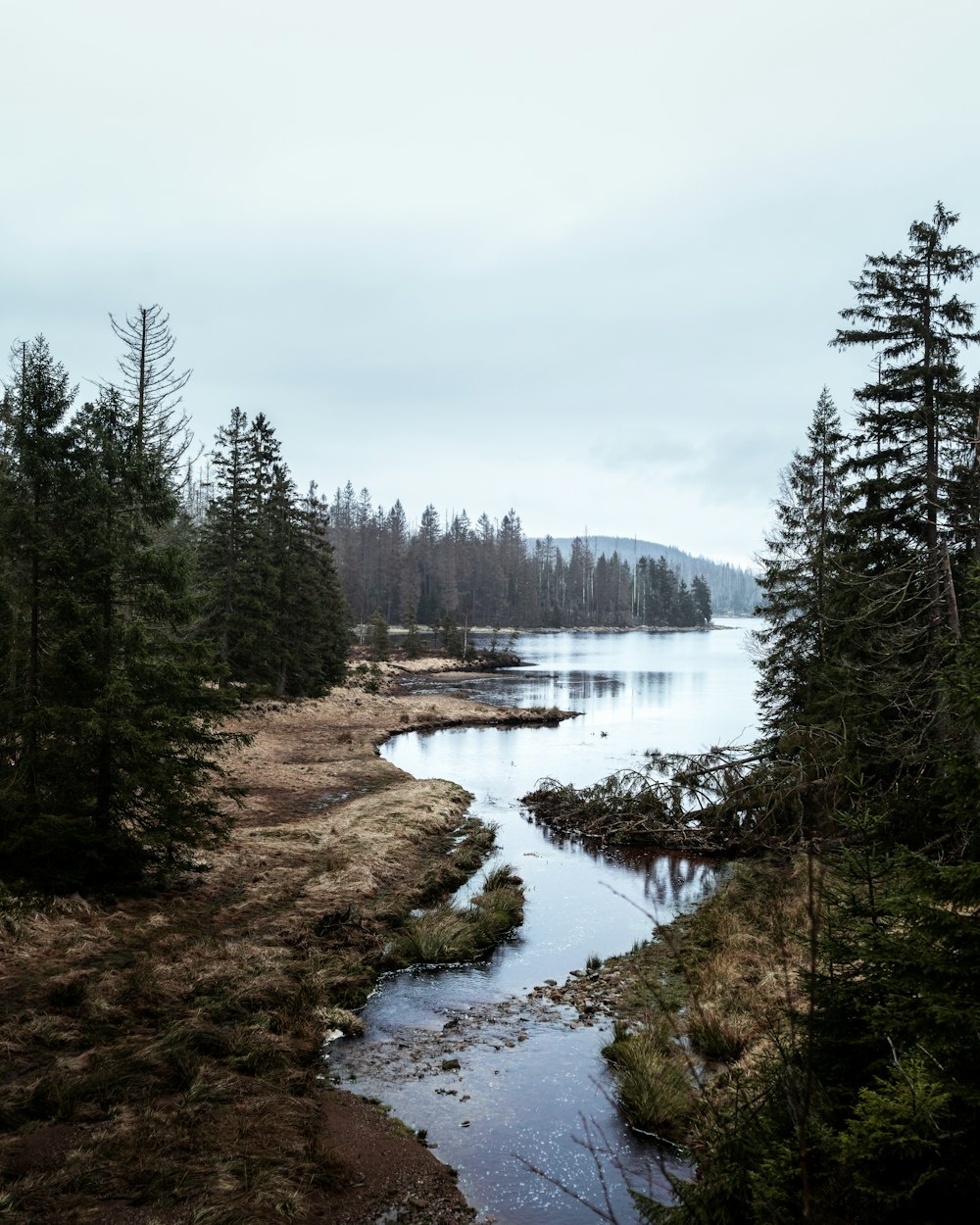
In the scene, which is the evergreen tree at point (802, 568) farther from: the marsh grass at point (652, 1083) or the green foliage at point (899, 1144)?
the green foliage at point (899, 1144)

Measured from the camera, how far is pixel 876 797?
13781mm

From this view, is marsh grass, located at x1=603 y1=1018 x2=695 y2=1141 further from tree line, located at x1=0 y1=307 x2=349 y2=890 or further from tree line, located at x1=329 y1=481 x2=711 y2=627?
tree line, located at x1=329 y1=481 x2=711 y2=627

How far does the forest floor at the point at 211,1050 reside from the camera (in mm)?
5539

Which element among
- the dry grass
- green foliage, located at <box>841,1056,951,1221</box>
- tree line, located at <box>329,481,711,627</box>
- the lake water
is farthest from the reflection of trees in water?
tree line, located at <box>329,481,711,627</box>

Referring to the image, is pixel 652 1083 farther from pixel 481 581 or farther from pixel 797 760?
pixel 481 581

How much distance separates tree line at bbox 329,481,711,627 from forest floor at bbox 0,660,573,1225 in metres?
61.0

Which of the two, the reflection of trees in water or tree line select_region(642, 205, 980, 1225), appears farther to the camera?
the reflection of trees in water

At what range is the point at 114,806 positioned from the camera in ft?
34.7

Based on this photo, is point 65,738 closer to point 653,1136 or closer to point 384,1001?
point 384,1001

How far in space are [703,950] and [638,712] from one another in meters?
30.7

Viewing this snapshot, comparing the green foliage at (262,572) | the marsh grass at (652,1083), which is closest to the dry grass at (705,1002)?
the marsh grass at (652,1083)

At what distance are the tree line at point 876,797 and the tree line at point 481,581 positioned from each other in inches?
2179

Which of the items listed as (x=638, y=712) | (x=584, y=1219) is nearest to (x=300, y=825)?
(x=584, y=1219)

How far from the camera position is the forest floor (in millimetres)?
5539
